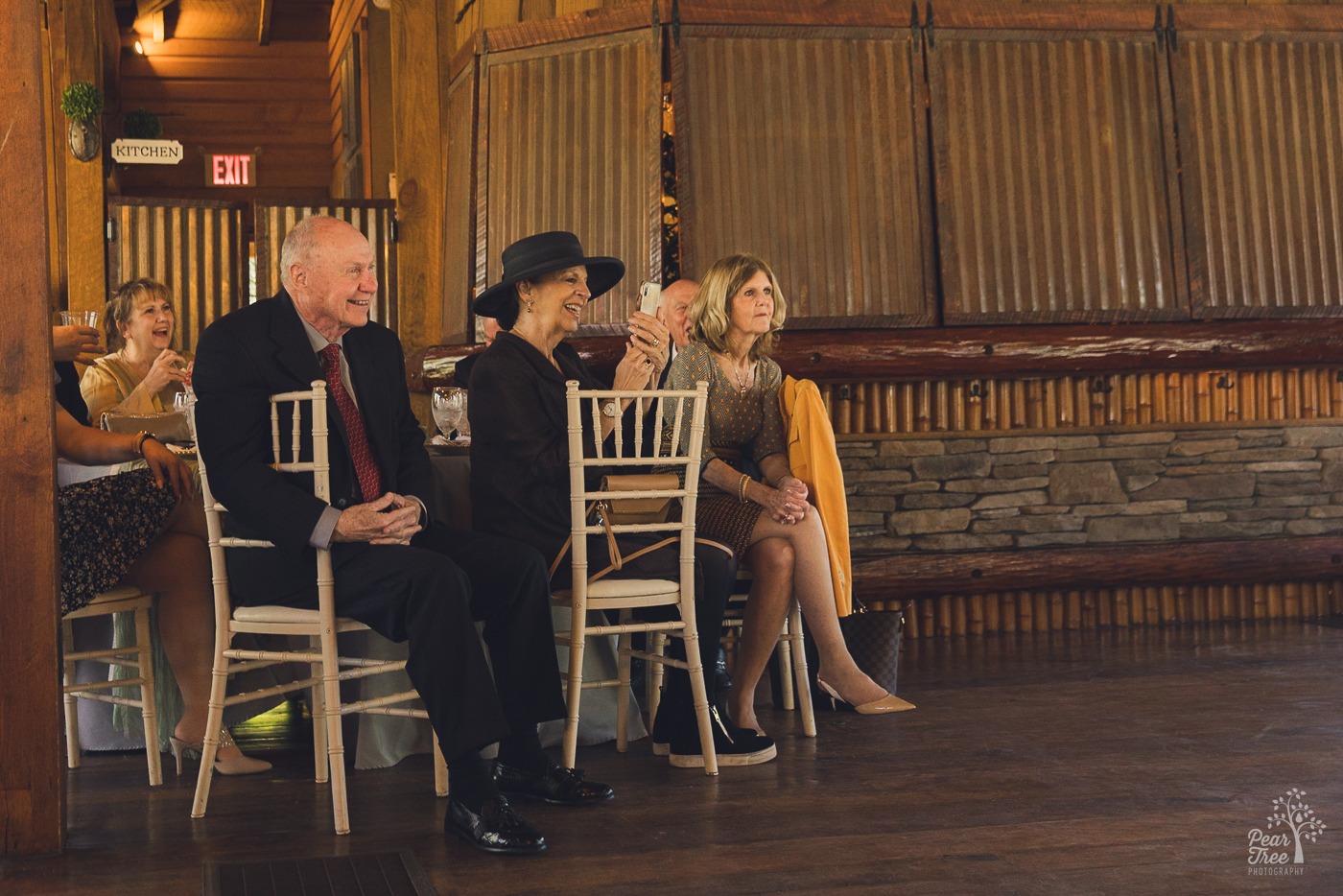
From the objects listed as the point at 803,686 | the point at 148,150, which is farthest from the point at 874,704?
the point at 148,150

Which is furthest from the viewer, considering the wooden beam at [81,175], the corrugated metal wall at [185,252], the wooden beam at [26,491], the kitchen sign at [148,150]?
the kitchen sign at [148,150]

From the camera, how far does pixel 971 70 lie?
629 centimetres

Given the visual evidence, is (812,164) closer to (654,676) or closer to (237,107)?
(654,676)

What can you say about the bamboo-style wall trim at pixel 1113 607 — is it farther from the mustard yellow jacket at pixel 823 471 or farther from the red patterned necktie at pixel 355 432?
the red patterned necktie at pixel 355 432

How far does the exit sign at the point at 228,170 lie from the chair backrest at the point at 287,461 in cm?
943

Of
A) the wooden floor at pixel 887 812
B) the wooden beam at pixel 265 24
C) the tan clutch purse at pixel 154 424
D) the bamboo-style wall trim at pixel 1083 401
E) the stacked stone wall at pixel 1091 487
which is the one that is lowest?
the wooden floor at pixel 887 812

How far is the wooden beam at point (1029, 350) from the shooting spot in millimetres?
6051

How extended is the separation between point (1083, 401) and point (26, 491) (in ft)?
15.5

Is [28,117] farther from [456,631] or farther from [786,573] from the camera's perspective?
[786,573]

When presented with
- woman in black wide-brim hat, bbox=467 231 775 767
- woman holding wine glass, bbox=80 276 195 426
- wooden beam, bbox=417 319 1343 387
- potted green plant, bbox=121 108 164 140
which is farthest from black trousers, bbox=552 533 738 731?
potted green plant, bbox=121 108 164 140

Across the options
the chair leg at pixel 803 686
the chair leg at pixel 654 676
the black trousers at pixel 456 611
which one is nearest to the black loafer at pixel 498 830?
the black trousers at pixel 456 611

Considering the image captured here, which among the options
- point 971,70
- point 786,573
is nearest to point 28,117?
point 786,573

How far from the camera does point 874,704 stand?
14.6ft

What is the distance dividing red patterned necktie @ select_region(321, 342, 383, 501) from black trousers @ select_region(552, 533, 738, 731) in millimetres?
564
